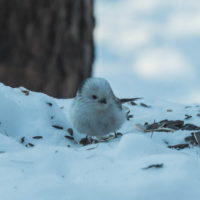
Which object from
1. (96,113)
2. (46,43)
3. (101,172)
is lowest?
(101,172)

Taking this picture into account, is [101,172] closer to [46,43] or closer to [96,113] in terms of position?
[96,113]

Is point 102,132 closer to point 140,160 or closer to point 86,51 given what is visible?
point 140,160

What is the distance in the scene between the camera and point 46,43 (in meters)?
5.67

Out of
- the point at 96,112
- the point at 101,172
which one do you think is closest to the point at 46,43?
the point at 96,112

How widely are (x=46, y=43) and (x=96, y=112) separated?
2212 mm

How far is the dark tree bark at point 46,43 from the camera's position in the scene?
18.0ft

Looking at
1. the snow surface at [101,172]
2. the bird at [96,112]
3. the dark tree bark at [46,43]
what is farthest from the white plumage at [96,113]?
the dark tree bark at [46,43]

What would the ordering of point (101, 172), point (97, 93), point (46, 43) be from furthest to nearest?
point (46, 43) < point (97, 93) < point (101, 172)

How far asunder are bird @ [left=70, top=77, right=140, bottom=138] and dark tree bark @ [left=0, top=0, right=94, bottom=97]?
2.01 meters

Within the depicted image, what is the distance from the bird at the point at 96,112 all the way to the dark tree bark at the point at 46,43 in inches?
79.2

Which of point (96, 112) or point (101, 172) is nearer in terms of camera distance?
point (101, 172)

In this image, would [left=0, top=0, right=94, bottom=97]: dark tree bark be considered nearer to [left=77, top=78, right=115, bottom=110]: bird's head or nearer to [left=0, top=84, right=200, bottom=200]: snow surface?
[left=77, top=78, right=115, bottom=110]: bird's head

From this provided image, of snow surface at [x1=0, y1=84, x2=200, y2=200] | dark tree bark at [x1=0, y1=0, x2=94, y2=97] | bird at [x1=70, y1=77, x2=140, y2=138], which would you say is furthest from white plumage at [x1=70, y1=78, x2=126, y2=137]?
dark tree bark at [x1=0, y1=0, x2=94, y2=97]

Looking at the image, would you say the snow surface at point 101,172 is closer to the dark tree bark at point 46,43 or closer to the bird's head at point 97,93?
the bird's head at point 97,93
